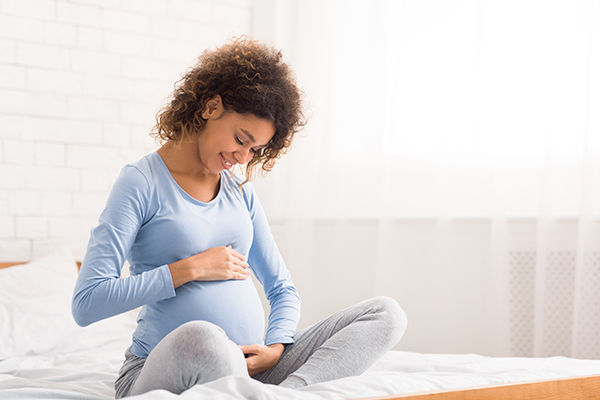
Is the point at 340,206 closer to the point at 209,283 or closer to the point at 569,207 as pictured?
the point at 569,207

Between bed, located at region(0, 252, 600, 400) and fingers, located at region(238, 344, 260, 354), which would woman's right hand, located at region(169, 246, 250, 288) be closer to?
fingers, located at region(238, 344, 260, 354)

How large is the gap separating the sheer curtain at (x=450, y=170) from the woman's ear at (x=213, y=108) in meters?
1.32

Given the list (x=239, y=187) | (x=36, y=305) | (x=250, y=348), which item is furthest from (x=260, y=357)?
(x=36, y=305)

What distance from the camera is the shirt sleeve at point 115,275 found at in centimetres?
101

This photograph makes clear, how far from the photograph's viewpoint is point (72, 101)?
244 centimetres

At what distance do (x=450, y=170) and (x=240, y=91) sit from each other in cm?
137

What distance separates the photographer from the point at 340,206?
2.59 metres

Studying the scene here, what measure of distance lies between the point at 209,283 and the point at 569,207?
4.69ft

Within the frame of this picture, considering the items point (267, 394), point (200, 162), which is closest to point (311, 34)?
point (200, 162)

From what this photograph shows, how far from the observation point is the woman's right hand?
3.45 ft

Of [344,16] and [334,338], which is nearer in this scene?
[334,338]

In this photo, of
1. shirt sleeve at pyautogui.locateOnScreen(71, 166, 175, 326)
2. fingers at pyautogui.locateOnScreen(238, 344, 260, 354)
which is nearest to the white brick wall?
shirt sleeve at pyautogui.locateOnScreen(71, 166, 175, 326)

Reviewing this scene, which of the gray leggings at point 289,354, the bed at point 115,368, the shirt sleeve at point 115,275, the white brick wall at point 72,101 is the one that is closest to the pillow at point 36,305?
the bed at point 115,368

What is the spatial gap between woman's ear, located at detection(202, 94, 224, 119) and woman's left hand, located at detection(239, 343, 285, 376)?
1.55 ft
